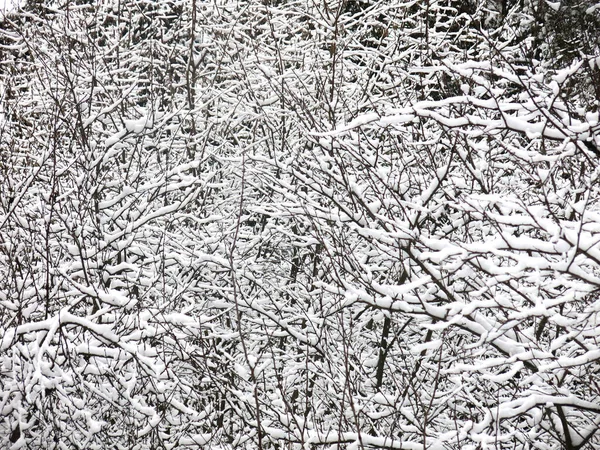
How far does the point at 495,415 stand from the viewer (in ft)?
11.2

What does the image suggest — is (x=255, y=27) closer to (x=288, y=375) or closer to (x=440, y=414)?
(x=288, y=375)

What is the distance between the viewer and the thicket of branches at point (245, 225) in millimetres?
4773

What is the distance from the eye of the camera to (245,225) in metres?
8.26

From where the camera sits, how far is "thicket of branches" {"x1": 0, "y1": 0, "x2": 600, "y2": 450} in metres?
4.77

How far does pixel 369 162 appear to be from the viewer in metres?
4.68

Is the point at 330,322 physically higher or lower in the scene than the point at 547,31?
lower

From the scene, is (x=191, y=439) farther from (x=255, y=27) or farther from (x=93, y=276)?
(x=255, y=27)

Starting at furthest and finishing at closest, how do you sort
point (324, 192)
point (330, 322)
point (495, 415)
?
1. point (330, 322)
2. point (324, 192)
3. point (495, 415)

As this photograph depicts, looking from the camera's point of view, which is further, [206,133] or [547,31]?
[547,31]

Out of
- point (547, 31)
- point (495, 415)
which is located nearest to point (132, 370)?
point (495, 415)

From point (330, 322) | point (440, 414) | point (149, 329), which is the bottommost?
point (440, 414)

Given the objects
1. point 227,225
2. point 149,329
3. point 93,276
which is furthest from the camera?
point 227,225

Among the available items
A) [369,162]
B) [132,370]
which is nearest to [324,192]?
[369,162]

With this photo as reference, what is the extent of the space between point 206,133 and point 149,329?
3262 mm
